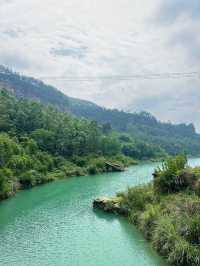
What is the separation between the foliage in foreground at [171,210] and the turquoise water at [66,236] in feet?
4.48

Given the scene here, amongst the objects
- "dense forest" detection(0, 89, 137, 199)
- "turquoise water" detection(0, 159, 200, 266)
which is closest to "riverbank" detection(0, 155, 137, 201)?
"dense forest" detection(0, 89, 137, 199)

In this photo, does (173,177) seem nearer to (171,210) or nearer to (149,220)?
(149,220)

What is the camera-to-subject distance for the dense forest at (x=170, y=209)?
27234 millimetres

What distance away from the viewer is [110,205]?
46.8 metres

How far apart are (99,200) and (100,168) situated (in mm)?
51161

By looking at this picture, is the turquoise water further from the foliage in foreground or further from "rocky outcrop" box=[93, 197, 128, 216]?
the foliage in foreground

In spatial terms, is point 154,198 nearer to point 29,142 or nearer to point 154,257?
point 154,257

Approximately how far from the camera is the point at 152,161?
149500mm

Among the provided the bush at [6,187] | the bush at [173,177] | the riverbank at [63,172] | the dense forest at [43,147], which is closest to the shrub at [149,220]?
the bush at [173,177]

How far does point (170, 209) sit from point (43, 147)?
7008 centimetres

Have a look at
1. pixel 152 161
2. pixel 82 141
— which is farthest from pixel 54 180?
pixel 152 161

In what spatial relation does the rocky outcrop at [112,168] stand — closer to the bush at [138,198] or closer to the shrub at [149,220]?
the bush at [138,198]

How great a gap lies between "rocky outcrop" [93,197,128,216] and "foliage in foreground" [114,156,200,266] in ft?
1.98

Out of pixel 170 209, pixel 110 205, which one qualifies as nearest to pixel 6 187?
pixel 110 205
